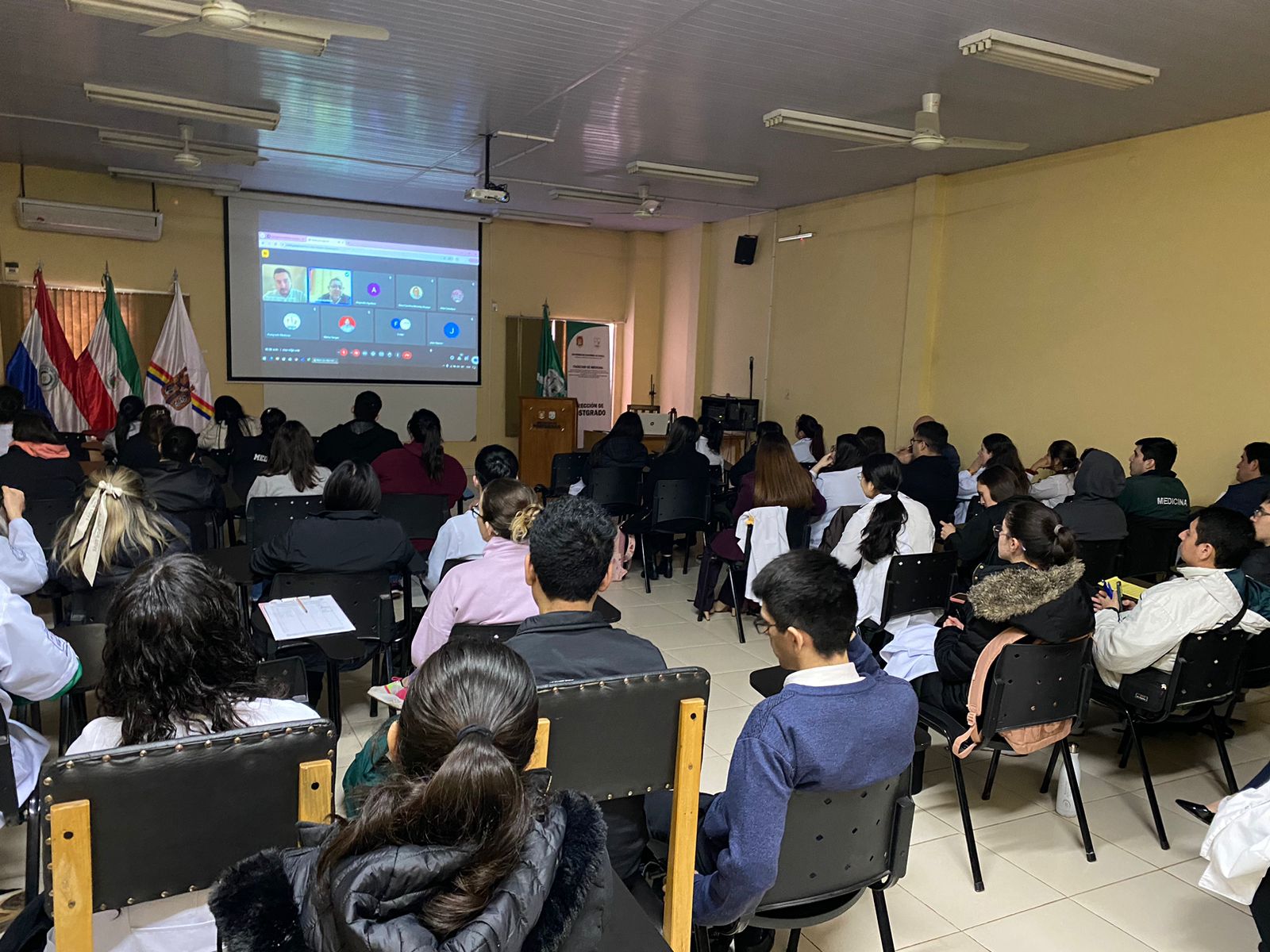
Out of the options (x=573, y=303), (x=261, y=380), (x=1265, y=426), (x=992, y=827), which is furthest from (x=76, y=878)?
(x=573, y=303)

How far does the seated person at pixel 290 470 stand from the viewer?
4.88 m

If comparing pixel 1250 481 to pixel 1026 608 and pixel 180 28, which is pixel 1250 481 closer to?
pixel 1026 608

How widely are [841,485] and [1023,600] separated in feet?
9.12

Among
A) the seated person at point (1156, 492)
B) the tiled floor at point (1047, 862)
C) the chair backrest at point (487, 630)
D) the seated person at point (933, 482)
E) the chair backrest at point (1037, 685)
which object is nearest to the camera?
the tiled floor at point (1047, 862)

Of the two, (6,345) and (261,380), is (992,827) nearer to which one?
(261,380)

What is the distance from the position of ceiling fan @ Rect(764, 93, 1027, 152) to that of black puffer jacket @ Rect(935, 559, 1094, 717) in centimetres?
306

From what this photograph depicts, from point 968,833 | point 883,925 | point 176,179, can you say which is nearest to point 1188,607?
point 968,833

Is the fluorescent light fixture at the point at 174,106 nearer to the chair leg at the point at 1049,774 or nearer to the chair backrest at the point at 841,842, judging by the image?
the chair backrest at the point at 841,842

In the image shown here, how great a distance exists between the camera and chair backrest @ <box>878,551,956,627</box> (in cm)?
391

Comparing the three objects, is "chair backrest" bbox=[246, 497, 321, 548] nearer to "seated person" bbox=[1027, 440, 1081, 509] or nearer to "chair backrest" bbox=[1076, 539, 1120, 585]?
"chair backrest" bbox=[1076, 539, 1120, 585]

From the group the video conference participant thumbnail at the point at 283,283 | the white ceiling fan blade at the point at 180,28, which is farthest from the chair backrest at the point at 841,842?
the video conference participant thumbnail at the point at 283,283

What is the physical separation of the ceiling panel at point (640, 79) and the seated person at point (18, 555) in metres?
2.68

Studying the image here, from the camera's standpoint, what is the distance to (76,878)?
1268 mm

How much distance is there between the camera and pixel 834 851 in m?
1.87
